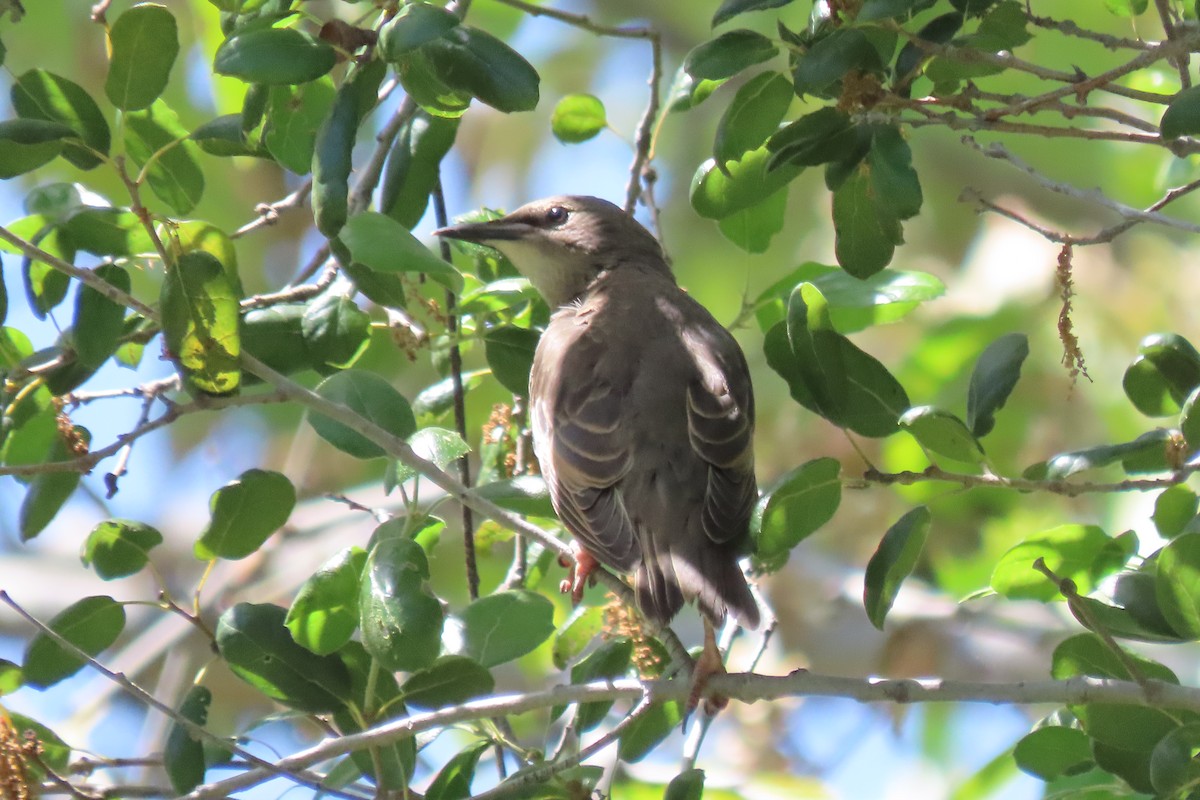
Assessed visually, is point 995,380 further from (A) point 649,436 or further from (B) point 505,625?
(B) point 505,625

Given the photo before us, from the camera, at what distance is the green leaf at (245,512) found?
3709 millimetres

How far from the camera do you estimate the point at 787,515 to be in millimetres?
3277

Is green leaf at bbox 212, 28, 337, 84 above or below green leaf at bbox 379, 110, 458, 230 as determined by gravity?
below

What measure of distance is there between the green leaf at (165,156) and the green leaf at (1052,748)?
263 centimetres

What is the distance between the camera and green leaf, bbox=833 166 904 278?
3.55m

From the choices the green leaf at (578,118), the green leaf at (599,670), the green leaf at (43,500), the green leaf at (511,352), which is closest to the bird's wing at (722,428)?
the green leaf at (599,670)

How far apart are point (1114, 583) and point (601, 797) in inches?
53.5

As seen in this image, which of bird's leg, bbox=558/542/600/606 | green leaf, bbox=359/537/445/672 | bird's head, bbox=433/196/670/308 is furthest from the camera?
bird's head, bbox=433/196/670/308

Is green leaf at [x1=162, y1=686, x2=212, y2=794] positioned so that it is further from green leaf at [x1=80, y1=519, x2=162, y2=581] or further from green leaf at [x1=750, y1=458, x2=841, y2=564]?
green leaf at [x1=750, y1=458, x2=841, y2=564]

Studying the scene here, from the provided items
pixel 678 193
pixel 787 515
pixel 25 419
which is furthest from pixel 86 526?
pixel 787 515

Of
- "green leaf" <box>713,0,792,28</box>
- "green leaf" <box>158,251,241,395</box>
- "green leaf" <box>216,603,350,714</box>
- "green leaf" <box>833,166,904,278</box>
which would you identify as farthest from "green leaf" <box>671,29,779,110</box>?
"green leaf" <box>216,603,350,714</box>

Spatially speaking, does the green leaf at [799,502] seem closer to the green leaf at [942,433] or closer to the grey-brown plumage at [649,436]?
the green leaf at [942,433]

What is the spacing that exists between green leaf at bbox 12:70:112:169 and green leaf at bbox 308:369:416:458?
32.6 inches

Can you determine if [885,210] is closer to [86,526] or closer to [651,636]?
[651,636]
